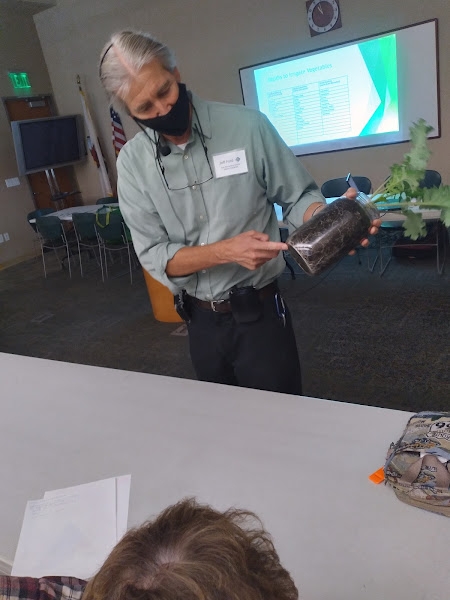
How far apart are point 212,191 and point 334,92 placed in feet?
15.6

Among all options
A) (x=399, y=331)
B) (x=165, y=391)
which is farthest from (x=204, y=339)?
(x=399, y=331)

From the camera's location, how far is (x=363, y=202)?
120cm

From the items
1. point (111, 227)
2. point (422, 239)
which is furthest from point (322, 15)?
point (111, 227)

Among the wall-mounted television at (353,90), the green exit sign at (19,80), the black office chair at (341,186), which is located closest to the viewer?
the black office chair at (341,186)

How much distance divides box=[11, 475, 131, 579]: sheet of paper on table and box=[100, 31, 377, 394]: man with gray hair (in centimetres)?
Result: 63

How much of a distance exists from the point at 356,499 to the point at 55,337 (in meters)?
4.05

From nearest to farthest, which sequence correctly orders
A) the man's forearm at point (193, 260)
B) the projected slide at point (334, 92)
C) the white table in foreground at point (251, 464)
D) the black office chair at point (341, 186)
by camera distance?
the white table in foreground at point (251, 464), the man's forearm at point (193, 260), the black office chair at point (341, 186), the projected slide at point (334, 92)

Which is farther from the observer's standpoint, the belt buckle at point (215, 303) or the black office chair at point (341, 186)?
the black office chair at point (341, 186)

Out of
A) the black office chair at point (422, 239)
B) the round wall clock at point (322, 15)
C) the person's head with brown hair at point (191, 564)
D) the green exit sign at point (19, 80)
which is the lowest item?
the black office chair at point (422, 239)

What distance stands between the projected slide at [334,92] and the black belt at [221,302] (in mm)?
4582

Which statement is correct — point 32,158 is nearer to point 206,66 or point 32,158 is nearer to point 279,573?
point 206,66

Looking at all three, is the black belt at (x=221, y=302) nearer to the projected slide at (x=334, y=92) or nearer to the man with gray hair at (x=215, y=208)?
the man with gray hair at (x=215, y=208)

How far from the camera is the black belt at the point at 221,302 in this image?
158cm

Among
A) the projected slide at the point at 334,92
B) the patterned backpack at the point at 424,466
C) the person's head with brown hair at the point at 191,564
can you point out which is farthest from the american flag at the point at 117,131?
the person's head with brown hair at the point at 191,564
